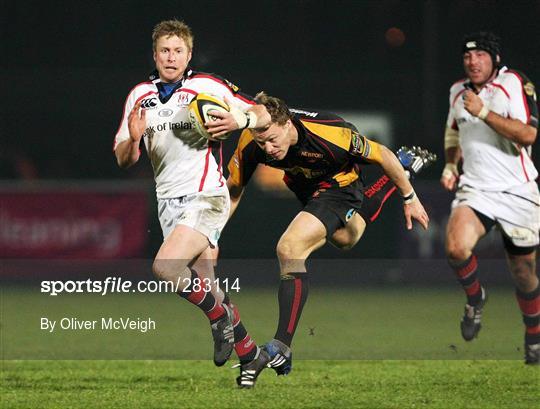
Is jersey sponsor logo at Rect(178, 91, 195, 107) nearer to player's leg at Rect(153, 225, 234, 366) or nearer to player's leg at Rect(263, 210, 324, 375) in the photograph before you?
player's leg at Rect(153, 225, 234, 366)

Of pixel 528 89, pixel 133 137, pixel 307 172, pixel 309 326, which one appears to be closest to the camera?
pixel 133 137

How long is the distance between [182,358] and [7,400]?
214 cm

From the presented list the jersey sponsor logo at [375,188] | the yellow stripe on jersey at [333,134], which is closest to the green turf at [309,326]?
the jersey sponsor logo at [375,188]

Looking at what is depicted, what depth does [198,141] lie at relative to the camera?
702 centimetres

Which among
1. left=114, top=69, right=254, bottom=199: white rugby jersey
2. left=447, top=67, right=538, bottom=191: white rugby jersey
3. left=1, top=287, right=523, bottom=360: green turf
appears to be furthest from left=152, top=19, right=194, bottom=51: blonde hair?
left=1, top=287, right=523, bottom=360: green turf

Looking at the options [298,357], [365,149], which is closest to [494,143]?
[365,149]

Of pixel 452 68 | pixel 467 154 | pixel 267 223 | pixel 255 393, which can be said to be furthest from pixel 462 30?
pixel 255 393

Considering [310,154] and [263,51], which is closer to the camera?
[310,154]

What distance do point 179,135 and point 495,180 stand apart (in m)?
2.71

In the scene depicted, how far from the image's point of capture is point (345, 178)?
7590 mm

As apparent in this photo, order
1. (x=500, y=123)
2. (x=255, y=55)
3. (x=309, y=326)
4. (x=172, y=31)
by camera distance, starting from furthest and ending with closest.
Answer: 1. (x=255, y=55)
2. (x=309, y=326)
3. (x=500, y=123)
4. (x=172, y=31)

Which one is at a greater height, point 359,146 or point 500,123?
point 359,146

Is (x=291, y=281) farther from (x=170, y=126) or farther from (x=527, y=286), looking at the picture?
(x=527, y=286)

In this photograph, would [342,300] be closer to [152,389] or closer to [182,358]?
[182,358]
